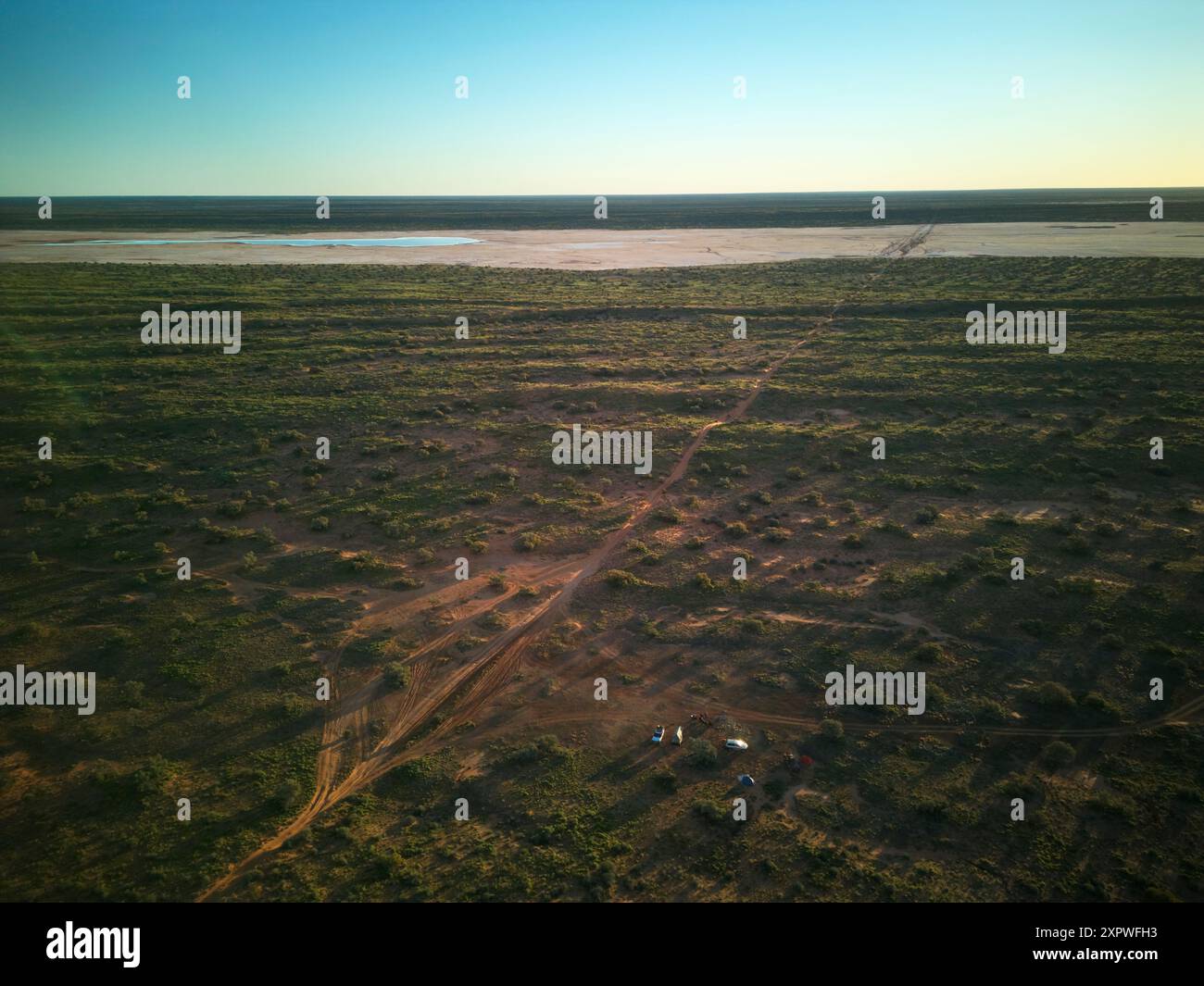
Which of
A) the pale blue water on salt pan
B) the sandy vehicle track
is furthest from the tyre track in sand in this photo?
the pale blue water on salt pan

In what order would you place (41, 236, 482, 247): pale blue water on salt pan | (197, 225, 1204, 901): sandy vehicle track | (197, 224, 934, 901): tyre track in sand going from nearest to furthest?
1. (197, 224, 934, 901): tyre track in sand
2. (197, 225, 1204, 901): sandy vehicle track
3. (41, 236, 482, 247): pale blue water on salt pan

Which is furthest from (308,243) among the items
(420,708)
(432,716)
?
(432,716)

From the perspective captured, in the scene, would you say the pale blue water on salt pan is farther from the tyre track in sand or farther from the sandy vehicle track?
the sandy vehicle track

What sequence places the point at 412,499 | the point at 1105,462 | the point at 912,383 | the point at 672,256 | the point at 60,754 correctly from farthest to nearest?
the point at 672,256
the point at 912,383
the point at 1105,462
the point at 412,499
the point at 60,754

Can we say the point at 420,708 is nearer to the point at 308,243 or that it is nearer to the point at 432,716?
the point at 432,716

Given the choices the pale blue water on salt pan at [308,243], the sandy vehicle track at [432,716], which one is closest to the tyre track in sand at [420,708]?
the sandy vehicle track at [432,716]

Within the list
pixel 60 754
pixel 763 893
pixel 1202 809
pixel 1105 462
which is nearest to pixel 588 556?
pixel 763 893

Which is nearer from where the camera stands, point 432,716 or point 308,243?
point 432,716
